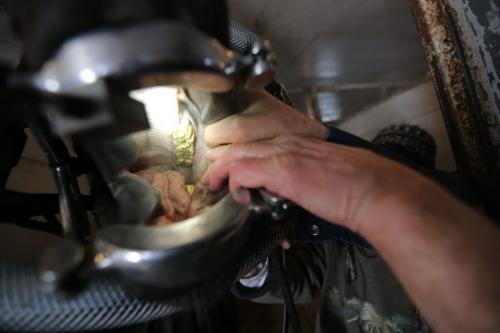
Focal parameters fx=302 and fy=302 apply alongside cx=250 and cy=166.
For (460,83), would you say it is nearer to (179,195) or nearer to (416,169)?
(416,169)

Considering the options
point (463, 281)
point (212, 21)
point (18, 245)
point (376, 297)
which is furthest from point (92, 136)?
point (376, 297)

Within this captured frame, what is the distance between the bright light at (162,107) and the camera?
368 millimetres

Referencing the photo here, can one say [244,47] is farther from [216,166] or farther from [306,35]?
[306,35]

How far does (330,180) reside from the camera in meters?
0.36

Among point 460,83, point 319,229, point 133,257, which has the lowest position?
point 319,229

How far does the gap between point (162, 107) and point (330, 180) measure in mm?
235

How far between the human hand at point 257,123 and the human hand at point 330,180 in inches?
1.9

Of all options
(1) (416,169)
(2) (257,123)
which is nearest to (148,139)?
(2) (257,123)

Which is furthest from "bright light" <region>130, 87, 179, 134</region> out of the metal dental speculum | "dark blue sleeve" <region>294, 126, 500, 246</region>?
"dark blue sleeve" <region>294, 126, 500, 246</region>

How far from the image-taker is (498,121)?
77 centimetres

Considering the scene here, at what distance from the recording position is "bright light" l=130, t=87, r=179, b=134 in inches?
14.5

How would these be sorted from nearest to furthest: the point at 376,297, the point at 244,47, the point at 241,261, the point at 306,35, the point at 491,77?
the point at 241,261
the point at 244,47
the point at 491,77
the point at 376,297
the point at 306,35

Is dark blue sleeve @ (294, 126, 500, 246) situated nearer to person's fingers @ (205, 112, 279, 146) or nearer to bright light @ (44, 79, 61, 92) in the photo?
person's fingers @ (205, 112, 279, 146)

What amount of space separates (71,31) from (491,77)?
928 millimetres
